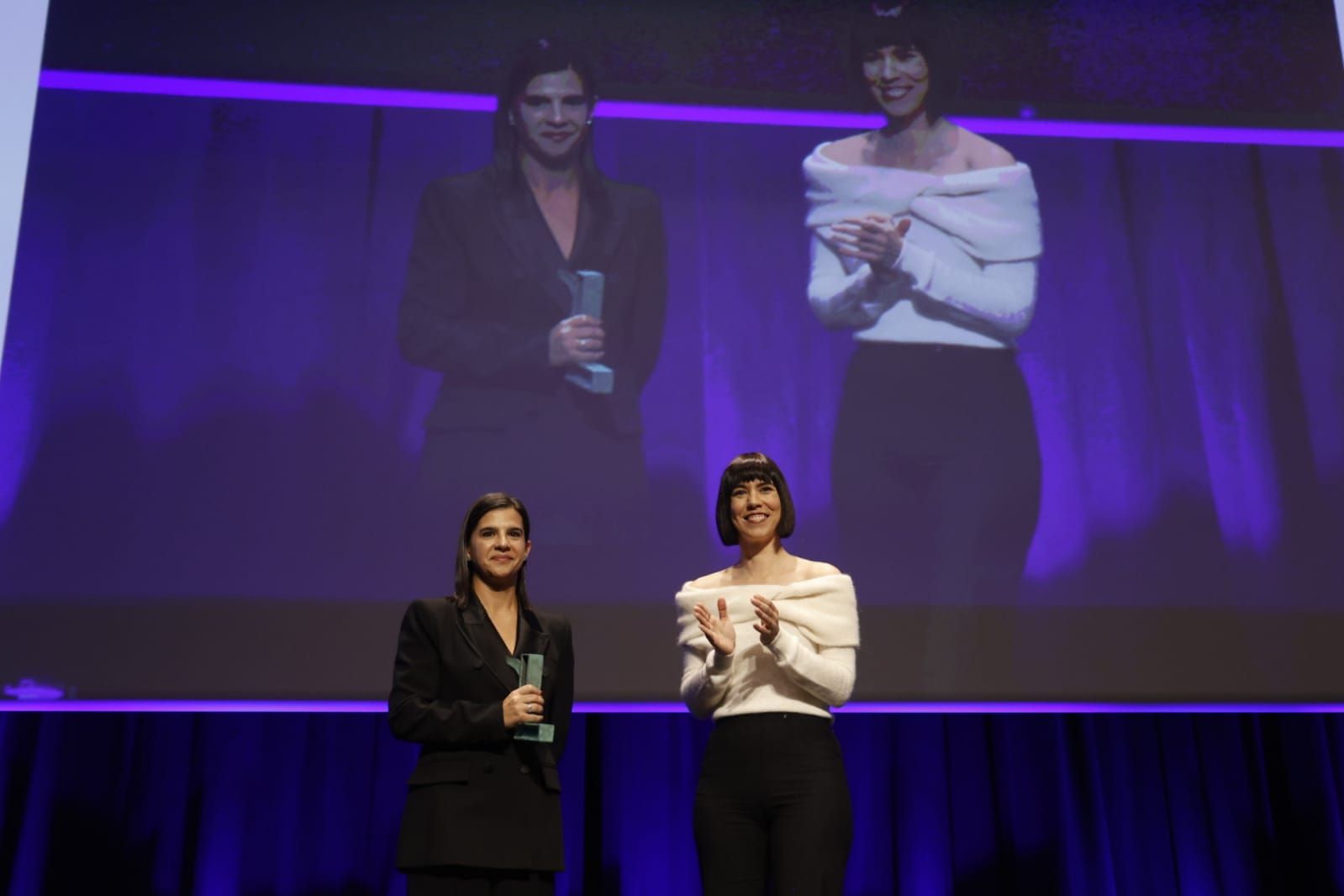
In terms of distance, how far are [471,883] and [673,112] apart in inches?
109

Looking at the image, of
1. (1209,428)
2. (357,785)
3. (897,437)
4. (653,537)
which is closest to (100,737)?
(357,785)

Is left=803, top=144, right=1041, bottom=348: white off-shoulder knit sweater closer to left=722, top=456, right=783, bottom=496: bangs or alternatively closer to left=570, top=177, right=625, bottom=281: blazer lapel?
left=570, top=177, right=625, bottom=281: blazer lapel

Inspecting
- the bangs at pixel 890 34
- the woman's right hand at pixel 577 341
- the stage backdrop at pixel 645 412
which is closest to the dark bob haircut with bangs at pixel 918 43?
the bangs at pixel 890 34

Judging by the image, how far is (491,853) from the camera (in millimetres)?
2107

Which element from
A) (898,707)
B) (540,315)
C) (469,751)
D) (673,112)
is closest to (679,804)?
(898,707)

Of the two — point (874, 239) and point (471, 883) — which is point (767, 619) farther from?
point (874, 239)

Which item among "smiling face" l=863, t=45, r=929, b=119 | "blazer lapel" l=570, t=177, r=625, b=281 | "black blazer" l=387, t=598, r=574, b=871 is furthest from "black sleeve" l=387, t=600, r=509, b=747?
"smiling face" l=863, t=45, r=929, b=119

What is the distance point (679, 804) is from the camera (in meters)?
4.20

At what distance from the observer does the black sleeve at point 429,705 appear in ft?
7.07

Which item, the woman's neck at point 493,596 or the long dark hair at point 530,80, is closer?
the woman's neck at point 493,596

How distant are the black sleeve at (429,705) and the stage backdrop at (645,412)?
1249mm

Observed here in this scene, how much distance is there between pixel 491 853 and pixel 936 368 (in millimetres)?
2308

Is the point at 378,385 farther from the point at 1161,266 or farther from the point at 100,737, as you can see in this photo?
the point at 1161,266

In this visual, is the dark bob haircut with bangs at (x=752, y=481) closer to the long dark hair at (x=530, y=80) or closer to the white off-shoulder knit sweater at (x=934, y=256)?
the white off-shoulder knit sweater at (x=934, y=256)
